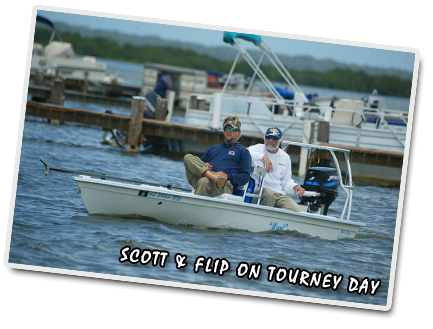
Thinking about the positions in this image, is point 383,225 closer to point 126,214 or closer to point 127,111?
point 126,214

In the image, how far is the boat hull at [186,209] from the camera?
745 cm

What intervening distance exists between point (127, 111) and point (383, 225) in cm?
2259

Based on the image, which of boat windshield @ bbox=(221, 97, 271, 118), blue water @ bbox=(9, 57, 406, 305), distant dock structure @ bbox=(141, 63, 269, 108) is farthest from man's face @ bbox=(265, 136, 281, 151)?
distant dock structure @ bbox=(141, 63, 269, 108)

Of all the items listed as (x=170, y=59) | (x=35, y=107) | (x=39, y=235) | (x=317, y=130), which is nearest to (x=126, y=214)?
(x=39, y=235)

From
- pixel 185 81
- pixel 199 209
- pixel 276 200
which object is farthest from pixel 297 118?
pixel 185 81

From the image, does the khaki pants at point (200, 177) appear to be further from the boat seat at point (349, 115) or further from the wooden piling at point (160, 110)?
the boat seat at point (349, 115)

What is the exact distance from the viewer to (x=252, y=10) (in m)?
5.52

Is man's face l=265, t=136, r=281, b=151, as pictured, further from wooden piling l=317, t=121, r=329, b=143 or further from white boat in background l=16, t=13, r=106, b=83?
white boat in background l=16, t=13, r=106, b=83

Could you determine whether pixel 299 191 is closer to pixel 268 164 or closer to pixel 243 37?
pixel 268 164

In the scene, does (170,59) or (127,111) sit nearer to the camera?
(127,111)

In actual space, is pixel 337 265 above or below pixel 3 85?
below

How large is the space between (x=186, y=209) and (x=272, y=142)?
5.63 feet

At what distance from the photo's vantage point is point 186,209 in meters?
7.64

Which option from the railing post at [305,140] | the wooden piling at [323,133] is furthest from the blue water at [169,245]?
the wooden piling at [323,133]
